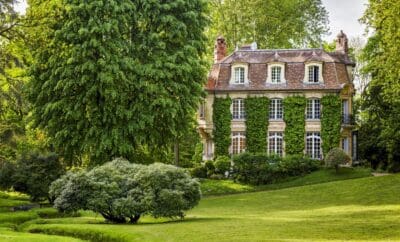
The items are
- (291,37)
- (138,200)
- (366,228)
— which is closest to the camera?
(366,228)

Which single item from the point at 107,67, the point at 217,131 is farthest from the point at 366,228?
the point at 217,131

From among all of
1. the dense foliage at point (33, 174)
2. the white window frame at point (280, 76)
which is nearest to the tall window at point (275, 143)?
the white window frame at point (280, 76)

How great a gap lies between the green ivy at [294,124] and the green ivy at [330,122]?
1.45 meters

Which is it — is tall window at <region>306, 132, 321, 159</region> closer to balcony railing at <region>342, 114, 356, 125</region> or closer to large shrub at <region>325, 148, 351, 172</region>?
balcony railing at <region>342, 114, 356, 125</region>

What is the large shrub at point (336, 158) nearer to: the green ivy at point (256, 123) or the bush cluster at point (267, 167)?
the bush cluster at point (267, 167)

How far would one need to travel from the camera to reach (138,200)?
23.5 m

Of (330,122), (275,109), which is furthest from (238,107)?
(330,122)

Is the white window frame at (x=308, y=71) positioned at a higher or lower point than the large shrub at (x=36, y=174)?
higher

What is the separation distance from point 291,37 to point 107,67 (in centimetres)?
3167

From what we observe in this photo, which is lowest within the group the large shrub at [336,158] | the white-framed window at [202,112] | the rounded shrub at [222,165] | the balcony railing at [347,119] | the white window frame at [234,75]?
the rounded shrub at [222,165]

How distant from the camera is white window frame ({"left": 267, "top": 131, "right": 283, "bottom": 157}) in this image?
5050 cm

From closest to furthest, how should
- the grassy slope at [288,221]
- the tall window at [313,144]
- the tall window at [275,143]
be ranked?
the grassy slope at [288,221] → the tall window at [313,144] → the tall window at [275,143]

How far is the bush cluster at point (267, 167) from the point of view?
45.7 m

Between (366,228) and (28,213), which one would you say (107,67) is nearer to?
(28,213)
